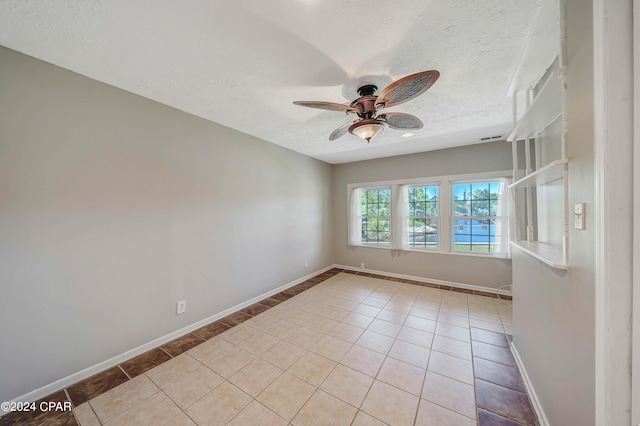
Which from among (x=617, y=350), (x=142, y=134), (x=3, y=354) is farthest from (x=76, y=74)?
(x=617, y=350)

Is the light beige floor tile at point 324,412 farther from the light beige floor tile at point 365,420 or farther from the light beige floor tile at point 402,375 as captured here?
the light beige floor tile at point 402,375

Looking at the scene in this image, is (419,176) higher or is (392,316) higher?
(419,176)

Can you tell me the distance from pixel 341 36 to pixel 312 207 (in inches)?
129

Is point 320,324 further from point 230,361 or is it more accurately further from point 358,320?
point 230,361

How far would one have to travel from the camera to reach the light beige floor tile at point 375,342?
2.15 m

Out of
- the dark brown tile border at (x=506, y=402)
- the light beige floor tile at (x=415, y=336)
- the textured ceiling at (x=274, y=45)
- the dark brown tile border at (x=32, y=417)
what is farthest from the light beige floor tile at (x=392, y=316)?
the dark brown tile border at (x=32, y=417)

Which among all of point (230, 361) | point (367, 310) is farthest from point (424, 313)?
point (230, 361)

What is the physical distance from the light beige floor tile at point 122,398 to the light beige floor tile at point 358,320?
1.91 m

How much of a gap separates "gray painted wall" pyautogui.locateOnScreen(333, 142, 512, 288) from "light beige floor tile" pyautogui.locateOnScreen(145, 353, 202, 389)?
350 cm

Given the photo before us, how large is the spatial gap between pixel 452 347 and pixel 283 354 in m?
1.68

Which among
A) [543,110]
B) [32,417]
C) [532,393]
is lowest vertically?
[32,417]

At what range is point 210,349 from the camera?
2.14 m

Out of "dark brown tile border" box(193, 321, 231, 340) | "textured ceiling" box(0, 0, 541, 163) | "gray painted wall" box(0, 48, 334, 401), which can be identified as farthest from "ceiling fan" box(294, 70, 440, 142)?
"dark brown tile border" box(193, 321, 231, 340)

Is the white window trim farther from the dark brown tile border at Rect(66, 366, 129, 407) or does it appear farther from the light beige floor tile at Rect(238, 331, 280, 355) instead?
the dark brown tile border at Rect(66, 366, 129, 407)
